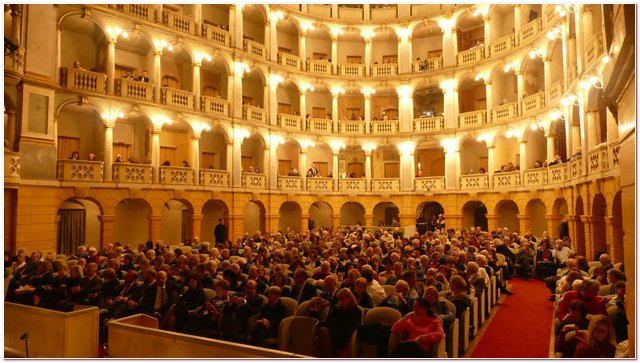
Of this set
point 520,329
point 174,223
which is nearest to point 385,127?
point 174,223

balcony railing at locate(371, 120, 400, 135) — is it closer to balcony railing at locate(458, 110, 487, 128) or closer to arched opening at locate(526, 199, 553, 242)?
balcony railing at locate(458, 110, 487, 128)

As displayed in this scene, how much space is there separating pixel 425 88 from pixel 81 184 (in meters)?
20.3

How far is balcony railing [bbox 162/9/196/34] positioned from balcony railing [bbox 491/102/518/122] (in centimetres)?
1682

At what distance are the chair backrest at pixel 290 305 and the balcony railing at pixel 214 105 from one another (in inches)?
651

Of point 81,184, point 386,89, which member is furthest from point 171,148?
point 386,89

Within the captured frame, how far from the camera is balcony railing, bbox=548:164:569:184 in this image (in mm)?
18125

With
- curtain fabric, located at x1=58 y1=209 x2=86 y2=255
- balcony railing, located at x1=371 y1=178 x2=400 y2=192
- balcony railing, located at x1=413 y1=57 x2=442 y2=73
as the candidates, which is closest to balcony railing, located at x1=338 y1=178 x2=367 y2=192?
balcony railing, located at x1=371 y1=178 x2=400 y2=192

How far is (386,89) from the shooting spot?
1087 inches

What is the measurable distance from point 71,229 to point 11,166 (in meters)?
6.26

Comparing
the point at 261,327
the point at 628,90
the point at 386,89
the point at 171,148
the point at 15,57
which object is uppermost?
the point at 386,89

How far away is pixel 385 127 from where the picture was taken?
2745 cm

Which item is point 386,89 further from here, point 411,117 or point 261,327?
point 261,327

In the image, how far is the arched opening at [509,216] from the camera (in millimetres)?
25234

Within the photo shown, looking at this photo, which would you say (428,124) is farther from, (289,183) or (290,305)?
(290,305)
